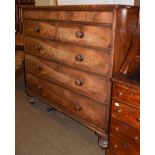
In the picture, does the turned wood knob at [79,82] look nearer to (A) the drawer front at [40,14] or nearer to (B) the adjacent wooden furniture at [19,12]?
(A) the drawer front at [40,14]

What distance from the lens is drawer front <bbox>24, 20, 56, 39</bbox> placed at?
6.77 ft

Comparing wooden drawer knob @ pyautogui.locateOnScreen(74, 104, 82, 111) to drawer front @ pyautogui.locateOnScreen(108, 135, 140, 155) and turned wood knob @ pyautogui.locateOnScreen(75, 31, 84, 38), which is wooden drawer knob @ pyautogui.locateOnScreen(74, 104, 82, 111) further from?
turned wood knob @ pyautogui.locateOnScreen(75, 31, 84, 38)

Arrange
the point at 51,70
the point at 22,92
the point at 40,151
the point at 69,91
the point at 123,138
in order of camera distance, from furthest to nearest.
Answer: the point at 22,92 < the point at 51,70 < the point at 69,91 < the point at 40,151 < the point at 123,138

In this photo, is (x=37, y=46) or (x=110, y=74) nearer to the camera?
(x=110, y=74)

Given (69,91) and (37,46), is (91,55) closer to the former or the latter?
(69,91)

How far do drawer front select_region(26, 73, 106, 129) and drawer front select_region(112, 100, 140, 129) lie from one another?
0.13 metres

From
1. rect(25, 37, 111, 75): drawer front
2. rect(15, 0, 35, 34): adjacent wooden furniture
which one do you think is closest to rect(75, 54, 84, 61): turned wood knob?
rect(25, 37, 111, 75): drawer front

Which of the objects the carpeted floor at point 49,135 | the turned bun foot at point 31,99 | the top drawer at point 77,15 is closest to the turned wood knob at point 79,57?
the top drawer at point 77,15

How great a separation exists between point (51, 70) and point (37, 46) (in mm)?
323

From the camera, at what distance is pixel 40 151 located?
1.86 meters

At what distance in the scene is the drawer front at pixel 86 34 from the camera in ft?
5.12

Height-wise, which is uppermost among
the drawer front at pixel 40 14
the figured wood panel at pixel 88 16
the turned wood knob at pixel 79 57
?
the drawer front at pixel 40 14

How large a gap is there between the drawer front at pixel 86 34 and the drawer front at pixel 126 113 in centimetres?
41
